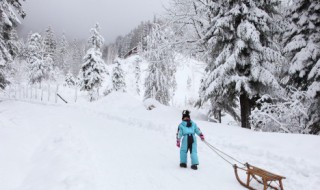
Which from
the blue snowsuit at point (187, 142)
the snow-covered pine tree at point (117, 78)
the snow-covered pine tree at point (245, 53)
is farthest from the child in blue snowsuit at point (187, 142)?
the snow-covered pine tree at point (117, 78)

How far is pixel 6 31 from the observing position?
21719mm

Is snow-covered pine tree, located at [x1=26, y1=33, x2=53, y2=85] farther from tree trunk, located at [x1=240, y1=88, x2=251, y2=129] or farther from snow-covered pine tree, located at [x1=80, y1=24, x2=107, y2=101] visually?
tree trunk, located at [x1=240, y1=88, x2=251, y2=129]

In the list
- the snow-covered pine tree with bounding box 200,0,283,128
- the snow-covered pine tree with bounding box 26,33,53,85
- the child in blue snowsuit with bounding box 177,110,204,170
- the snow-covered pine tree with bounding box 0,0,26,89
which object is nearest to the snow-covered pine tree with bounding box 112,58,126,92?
the snow-covered pine tree with bounding box 26,33,53,85

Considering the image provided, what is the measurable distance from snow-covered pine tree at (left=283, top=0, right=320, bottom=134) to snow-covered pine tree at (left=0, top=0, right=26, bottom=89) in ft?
60.3

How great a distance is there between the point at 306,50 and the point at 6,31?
19.9 metres

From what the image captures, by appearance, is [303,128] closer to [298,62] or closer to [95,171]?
[298,62]

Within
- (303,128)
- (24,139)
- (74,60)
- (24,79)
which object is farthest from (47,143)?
(74,60)

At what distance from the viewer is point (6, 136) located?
33.9ft

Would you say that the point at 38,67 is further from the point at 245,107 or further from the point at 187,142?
the point at 187,142

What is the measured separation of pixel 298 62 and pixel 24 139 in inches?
449

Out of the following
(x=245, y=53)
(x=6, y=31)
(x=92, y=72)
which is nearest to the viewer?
(x=245, y=53)

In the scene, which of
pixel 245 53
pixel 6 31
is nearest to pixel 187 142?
pixel 245 53

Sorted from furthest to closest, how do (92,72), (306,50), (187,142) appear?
(92,72) → (306,50) → (187,142)

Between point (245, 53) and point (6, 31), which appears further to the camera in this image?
point (6, 31)
